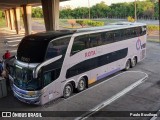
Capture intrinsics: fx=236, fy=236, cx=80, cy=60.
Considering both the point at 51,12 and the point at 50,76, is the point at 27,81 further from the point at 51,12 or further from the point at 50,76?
the point at 51,12

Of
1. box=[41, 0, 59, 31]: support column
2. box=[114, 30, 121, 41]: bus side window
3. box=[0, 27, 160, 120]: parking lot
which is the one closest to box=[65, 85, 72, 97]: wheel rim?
box=[0, 27, 160, 120]: parking lot

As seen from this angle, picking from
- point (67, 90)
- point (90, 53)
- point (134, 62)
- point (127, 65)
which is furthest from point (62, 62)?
point (134, 62)

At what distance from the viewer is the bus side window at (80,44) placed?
44.8 ft

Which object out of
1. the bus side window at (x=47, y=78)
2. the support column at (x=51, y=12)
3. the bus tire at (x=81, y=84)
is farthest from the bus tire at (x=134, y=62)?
the support column at (x=51, y=12)

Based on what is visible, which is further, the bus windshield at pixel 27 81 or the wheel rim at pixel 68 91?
the wheel rim at pixel 68 91

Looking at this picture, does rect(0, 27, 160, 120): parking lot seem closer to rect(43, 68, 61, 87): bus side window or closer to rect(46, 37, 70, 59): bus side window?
rect(43, 68, 61, 87): bus side window

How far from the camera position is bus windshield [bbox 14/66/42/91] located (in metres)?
11.7

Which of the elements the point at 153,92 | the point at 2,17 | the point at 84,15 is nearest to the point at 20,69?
the point at 153,92

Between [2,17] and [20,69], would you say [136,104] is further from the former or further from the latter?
[2,17]

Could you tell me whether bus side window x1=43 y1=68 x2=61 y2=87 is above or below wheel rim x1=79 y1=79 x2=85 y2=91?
above

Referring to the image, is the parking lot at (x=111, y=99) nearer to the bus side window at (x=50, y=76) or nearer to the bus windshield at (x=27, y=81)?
the bus windshield at (x=27, y=81)

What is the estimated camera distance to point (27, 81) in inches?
468

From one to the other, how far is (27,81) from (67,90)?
8.84 feet

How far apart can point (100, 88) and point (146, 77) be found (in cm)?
425
